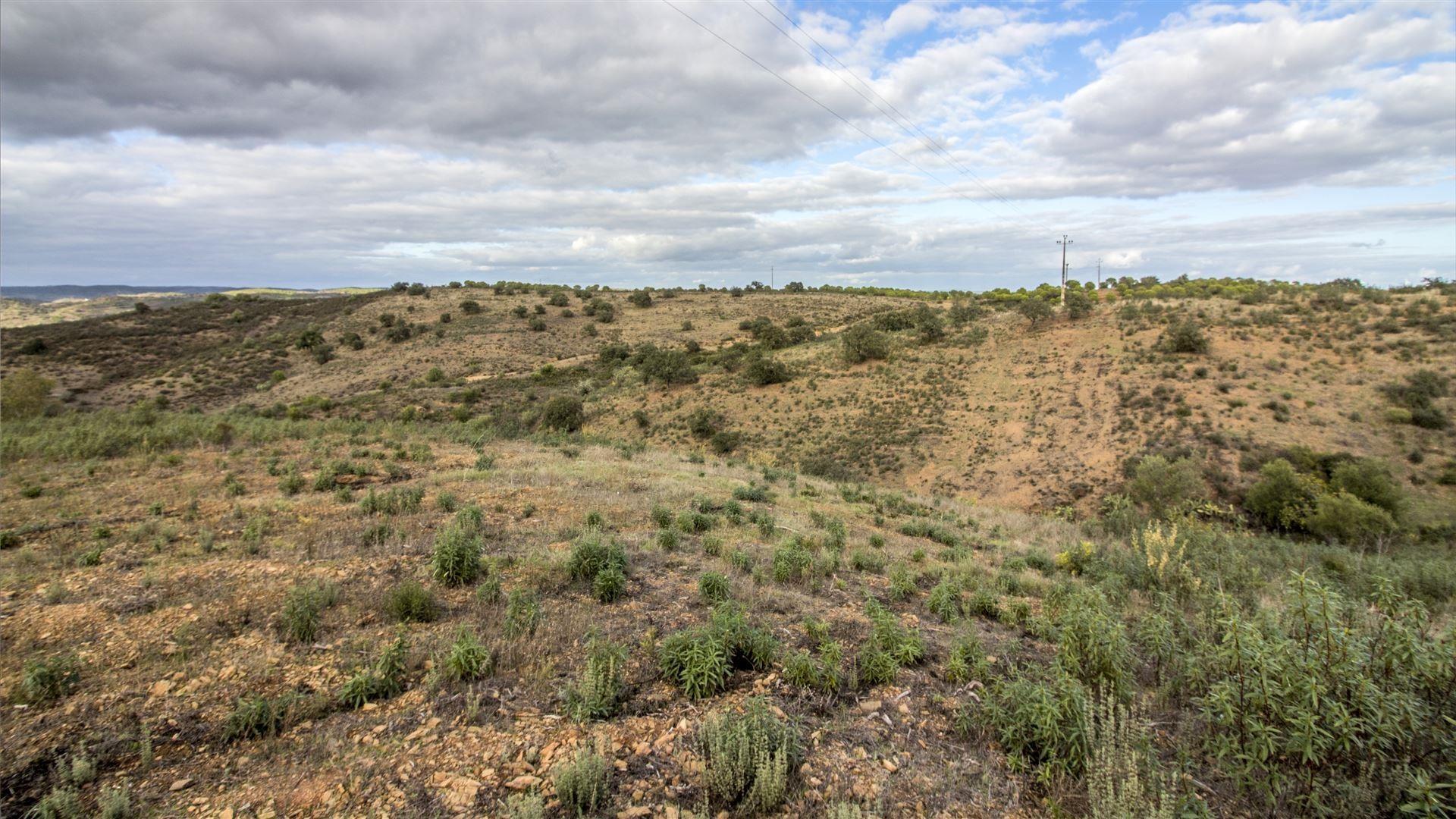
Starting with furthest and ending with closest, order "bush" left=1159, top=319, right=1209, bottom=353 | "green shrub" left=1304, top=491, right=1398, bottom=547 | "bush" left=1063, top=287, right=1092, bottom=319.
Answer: "bush" left=1063, top=287, right=1092, bottom=319, "bush" left=1159, top=319, right=1209, bottom=353, "green shrub" left=1304, top=491, right=1398, bottom=547

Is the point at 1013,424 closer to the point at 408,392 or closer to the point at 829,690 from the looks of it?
the point at 829,690

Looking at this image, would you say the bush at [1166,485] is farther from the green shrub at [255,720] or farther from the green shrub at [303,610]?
the green shrub at [255,720]

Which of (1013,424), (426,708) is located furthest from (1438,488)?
(426,708)

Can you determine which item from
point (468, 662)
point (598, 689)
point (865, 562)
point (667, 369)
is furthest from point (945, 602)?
point (667, 369)

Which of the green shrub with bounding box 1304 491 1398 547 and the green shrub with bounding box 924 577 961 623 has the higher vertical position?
the green shrub with bounding box 924 577 961 623

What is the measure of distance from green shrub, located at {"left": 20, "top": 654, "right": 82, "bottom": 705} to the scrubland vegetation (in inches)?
1.4

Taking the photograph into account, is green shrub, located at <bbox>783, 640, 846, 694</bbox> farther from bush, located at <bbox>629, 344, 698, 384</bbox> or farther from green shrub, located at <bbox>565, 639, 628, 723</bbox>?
bush, located at <bbox>629, 344, 698, 384</bbox>

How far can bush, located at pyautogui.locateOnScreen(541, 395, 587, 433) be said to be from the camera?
108 feet

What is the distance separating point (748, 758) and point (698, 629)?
1635 millimetres

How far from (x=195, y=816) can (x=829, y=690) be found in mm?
4145

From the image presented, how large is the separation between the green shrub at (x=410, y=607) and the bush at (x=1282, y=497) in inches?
932

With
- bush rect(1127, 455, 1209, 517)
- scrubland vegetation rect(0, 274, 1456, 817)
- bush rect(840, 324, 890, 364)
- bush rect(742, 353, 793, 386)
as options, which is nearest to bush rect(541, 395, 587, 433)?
bush rect(742, 353, 793, 386)

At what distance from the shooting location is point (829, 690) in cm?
477

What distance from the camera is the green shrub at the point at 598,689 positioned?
416 cm
